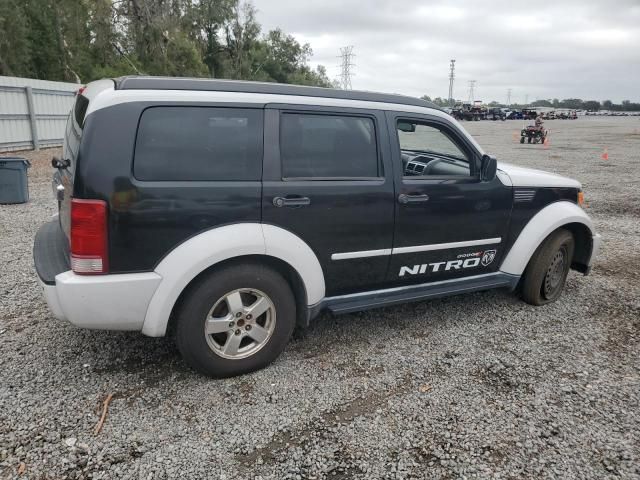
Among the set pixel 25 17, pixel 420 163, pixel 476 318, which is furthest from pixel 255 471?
pixel 25 17

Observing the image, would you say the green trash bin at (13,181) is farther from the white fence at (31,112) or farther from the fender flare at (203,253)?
the fender flare at (203,253)

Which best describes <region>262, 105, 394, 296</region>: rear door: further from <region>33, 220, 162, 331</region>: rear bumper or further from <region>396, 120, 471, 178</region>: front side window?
<region>33, 220, 162, 331</region>: rear bumper

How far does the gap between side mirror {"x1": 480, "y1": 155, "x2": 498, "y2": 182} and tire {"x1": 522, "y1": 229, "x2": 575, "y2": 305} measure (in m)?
0.99

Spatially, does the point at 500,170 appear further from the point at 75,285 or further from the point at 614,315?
the point at 75,285

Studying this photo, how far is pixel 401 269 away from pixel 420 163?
1213mm

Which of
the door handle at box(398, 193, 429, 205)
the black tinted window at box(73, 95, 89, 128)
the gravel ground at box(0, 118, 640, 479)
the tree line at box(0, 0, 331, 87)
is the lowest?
the gravel ground at box(0, 118, 640, 479)

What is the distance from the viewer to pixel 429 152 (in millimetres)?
4555

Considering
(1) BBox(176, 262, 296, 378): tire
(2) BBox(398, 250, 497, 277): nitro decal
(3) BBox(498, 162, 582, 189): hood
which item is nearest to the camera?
(1) BBox(176, 262, 296, 378): tire

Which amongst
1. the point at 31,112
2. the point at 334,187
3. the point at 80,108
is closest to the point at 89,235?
the point at 80,108

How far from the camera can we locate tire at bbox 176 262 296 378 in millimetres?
2947

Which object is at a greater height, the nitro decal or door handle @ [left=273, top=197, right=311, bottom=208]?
door handle @ [left=273, top=197, right=311, bottom=208]

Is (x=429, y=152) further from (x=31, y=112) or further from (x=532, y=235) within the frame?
(x=31, y=112)

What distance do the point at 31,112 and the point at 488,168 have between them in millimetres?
14561

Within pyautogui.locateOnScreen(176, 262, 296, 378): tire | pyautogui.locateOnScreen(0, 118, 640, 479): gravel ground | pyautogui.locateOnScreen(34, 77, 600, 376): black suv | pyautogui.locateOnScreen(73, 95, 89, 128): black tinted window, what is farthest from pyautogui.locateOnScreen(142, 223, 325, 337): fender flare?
pyautogui.locateOnScreen(73, 95, 89, 128): black tinted window
